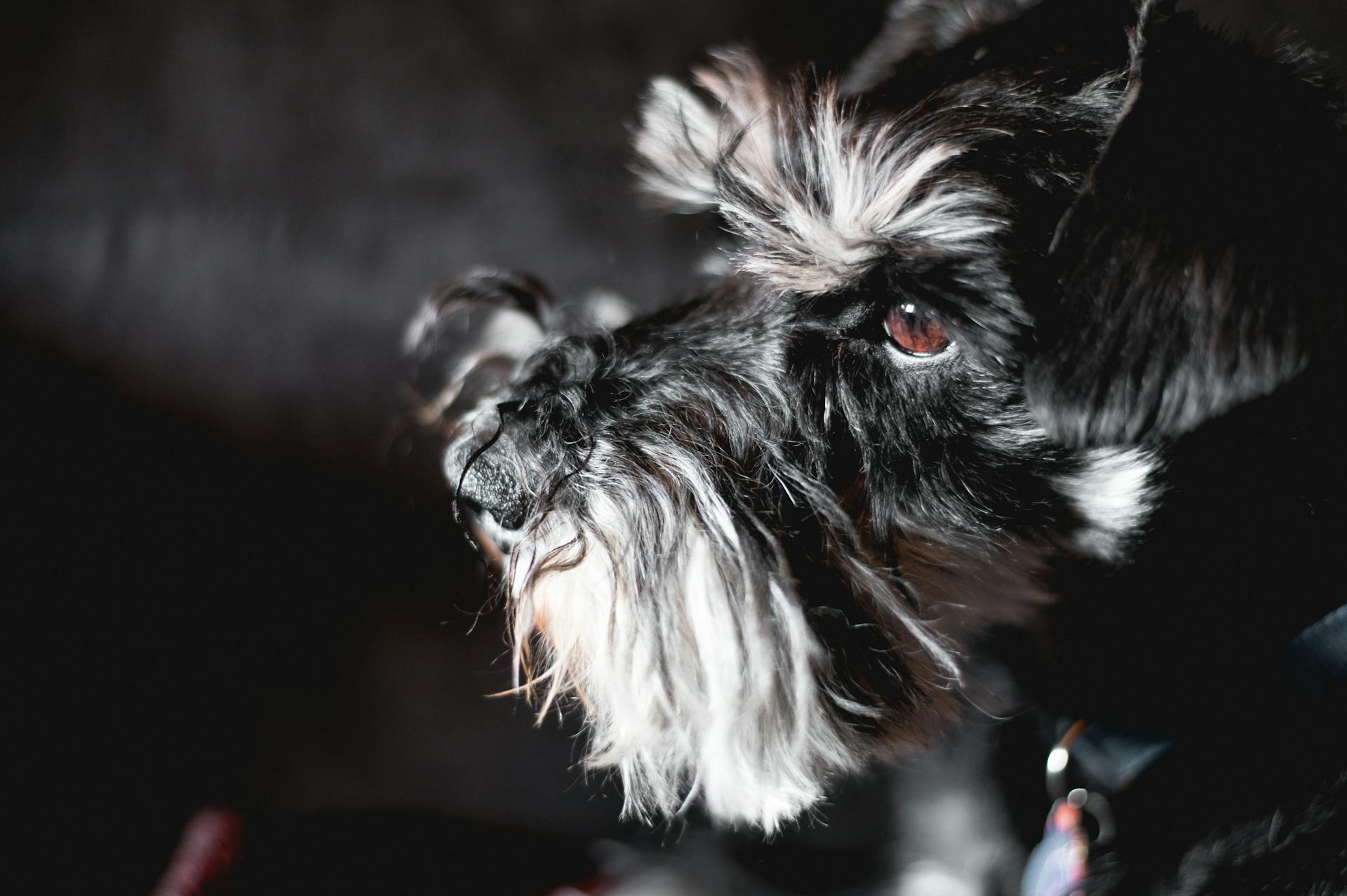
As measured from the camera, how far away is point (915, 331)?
110cm

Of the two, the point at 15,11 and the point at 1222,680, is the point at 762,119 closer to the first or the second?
the point at 1222,680

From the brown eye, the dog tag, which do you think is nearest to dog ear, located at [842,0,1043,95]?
the brown eye

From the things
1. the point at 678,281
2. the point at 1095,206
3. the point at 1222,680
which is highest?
the point at 678,281

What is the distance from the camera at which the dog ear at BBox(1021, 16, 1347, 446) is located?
832 mm

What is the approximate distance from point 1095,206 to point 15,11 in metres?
1.83

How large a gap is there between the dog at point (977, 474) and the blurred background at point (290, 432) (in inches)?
18.8

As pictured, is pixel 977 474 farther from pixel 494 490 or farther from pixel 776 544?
pixel 494 490

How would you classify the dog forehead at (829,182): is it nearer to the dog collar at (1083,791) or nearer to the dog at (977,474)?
the dog at (977,474)

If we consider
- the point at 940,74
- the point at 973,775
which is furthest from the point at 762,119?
the point at 973,775

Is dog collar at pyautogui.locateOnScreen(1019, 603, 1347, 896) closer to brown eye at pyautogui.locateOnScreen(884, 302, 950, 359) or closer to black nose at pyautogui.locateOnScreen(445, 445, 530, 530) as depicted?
brown eye at pyautogui.locateOnScreen(884, 302, 950, 359)

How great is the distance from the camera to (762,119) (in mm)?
1270

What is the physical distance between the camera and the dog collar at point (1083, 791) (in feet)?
3.91

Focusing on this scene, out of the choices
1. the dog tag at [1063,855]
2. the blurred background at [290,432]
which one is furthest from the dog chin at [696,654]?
the blurred background at [290,432]

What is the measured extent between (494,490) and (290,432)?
75 cm
